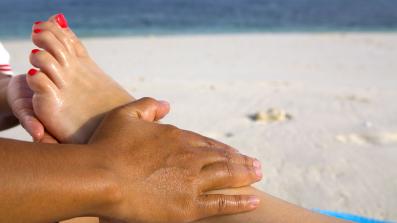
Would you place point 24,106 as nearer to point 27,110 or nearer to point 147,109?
point 27,110

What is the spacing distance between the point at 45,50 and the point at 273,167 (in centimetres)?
143

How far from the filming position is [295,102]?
12.6ft

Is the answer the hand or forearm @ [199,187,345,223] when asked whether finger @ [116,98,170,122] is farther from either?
forearm @ [199,187,345,223]

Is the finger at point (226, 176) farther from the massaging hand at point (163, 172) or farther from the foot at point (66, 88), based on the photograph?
the foot at point (66, 88)

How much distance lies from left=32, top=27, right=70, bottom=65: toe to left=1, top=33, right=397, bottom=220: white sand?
3.96 feet

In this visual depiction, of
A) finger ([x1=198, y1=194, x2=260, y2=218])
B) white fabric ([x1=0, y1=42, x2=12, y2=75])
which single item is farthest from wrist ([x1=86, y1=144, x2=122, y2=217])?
white fabric ([x1=0, y1=42, x2=12, y2=75])

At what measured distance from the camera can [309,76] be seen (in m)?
5.11

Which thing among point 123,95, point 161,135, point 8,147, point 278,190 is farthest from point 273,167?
point 8,147

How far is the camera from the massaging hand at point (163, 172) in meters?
1.13

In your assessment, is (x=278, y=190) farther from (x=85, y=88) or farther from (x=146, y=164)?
(x=146, y=164)

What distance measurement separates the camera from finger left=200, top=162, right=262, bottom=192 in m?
1.25

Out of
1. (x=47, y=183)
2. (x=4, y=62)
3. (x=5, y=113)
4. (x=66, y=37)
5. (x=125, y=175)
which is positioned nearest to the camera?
(x=47, y=183)

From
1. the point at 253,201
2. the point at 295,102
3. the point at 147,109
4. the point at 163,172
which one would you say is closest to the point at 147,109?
the point at 147,109

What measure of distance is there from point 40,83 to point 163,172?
1.84 feet
